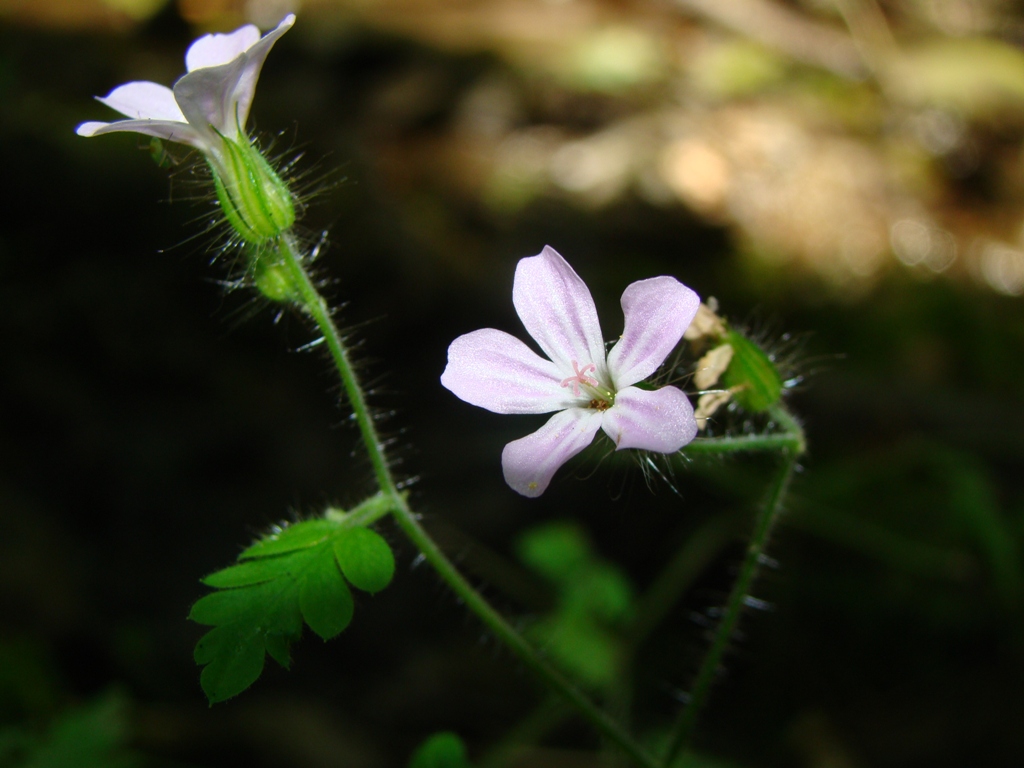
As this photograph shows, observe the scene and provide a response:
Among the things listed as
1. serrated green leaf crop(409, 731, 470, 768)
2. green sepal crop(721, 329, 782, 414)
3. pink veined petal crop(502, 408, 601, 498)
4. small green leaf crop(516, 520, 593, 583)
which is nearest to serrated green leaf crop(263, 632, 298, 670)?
pink veined petal crop(502, 408, 601, 498)

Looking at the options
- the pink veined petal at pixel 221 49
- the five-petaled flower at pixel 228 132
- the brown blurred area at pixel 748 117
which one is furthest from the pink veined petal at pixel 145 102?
the brown blurred area at pixel 748 117

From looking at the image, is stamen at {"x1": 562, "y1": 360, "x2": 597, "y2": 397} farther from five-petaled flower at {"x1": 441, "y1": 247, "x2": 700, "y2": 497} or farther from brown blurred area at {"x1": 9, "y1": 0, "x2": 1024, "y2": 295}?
brown blurred area at {"x1": 9, "y1": 0, "x2": 1024, "y2": 295}

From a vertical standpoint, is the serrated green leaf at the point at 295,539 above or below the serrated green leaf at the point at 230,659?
above

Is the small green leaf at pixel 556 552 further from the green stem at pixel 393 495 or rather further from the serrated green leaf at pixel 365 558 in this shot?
the serrated green leaf at pixel 365 558

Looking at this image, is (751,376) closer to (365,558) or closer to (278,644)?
(365,558)

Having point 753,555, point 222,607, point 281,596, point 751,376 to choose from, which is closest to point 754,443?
point 751,376

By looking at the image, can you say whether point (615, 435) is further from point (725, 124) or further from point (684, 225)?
point (725, 124)

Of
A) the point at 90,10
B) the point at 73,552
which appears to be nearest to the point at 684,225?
the point at 73,552
